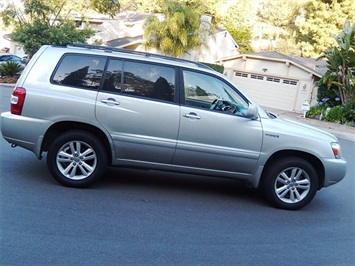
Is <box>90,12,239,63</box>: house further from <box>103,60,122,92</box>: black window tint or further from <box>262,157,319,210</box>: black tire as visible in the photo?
<box>262,157,319,210</box>: black tire

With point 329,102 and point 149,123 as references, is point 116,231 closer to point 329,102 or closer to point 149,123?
point 149,123

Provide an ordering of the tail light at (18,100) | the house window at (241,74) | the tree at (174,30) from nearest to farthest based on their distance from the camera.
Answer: the tail light at (18,100) → the tree at (174,30) → the house window at (241,74)

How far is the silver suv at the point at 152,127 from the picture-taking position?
20.2 ft

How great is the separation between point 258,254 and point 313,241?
3.17ft

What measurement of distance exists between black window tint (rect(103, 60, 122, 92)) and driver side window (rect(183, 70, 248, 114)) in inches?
36.1

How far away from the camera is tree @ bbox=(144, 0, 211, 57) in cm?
3106

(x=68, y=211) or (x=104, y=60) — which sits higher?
(x=104, y=60)

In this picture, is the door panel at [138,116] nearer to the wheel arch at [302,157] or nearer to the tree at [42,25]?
the wheel arch at [302,157]

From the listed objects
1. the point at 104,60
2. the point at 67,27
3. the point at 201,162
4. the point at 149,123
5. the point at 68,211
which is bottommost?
the point at 68,211

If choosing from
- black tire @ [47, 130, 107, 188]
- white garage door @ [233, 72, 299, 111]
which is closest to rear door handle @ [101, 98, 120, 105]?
black tire @ [47, 130, 107, 188]

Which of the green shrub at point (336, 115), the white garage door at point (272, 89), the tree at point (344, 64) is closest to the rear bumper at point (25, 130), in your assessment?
the tree at point (344, 64)

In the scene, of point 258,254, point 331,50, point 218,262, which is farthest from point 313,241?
point 331,50

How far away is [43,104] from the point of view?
611cm

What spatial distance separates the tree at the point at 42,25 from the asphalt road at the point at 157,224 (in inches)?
773
